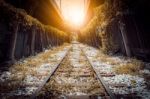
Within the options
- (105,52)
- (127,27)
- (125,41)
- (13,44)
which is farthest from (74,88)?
(105,52)

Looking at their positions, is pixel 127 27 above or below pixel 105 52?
above

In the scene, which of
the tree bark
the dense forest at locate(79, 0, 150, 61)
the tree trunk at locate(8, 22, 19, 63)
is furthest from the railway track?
the tree bark

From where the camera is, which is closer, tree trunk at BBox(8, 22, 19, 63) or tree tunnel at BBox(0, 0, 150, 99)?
tree tunnel at BBox(0, 0, 150, 99)

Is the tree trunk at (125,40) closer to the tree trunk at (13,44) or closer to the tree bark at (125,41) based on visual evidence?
the tree bark at (125,41)

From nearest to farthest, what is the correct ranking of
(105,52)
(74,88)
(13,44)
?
(74,88) < (13,44) < (105,52)

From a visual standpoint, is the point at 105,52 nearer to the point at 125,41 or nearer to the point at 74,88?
the point at 125,41

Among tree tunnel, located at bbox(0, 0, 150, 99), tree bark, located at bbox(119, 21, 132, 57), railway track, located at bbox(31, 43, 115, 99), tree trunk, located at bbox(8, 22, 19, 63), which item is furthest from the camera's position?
tree bark, located at bbox(119, 21, 132, 57)

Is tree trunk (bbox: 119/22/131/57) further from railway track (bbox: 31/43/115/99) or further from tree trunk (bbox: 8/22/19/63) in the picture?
tree trunk (bbox: 8/22/19/63)

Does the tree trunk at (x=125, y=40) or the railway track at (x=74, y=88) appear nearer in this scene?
the railway track at (x=74, y=88)


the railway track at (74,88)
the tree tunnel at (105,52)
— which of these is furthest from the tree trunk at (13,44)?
the railway track at (74,88)

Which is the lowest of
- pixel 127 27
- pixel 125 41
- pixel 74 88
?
pixel 74 88

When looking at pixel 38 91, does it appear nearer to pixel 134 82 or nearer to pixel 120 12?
pixel 134 82

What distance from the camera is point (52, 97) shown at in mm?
4363

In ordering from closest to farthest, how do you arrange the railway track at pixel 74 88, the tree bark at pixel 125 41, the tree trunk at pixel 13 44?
the railway track at pixel 74 88 → the tree trunk at pixel 13 44 → the tree bark at pixel 125 41
